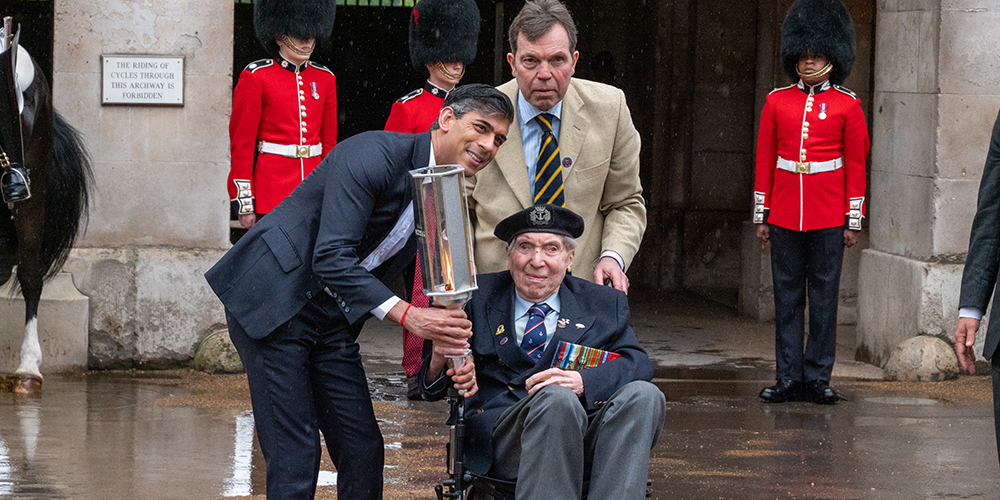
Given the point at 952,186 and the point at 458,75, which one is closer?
the point at 458,75

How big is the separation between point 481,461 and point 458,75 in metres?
3.58

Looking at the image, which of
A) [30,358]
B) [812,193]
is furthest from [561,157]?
[30,358]

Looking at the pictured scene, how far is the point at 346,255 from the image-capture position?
11.0 ft

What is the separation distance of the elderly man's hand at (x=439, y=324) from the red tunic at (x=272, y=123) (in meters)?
3.15

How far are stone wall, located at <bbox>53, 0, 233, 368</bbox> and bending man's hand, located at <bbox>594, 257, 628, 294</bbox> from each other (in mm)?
3508

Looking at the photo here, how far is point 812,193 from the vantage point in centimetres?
681

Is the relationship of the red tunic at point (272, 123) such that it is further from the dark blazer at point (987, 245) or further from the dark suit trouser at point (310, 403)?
the dark blazer at point (987, 245)

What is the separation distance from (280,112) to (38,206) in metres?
1.33

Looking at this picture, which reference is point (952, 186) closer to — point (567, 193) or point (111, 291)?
point (567, 193)

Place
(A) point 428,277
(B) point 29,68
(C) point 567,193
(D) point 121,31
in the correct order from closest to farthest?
1. (A) point 428,277
2. (C) point 567,193
3. (B) point 29,68
4. (D) point 121,31

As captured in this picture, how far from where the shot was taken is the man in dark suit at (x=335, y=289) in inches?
133

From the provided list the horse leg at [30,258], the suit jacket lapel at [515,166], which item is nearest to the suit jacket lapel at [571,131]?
the suit jacket lapel at [515,166]

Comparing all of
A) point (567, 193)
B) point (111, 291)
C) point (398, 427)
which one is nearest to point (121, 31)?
point (111, 291)

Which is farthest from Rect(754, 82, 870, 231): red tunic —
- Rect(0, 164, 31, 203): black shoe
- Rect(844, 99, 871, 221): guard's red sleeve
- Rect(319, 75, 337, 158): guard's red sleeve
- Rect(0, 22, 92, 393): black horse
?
Rect(0, 164, 31, 203): black shoe
